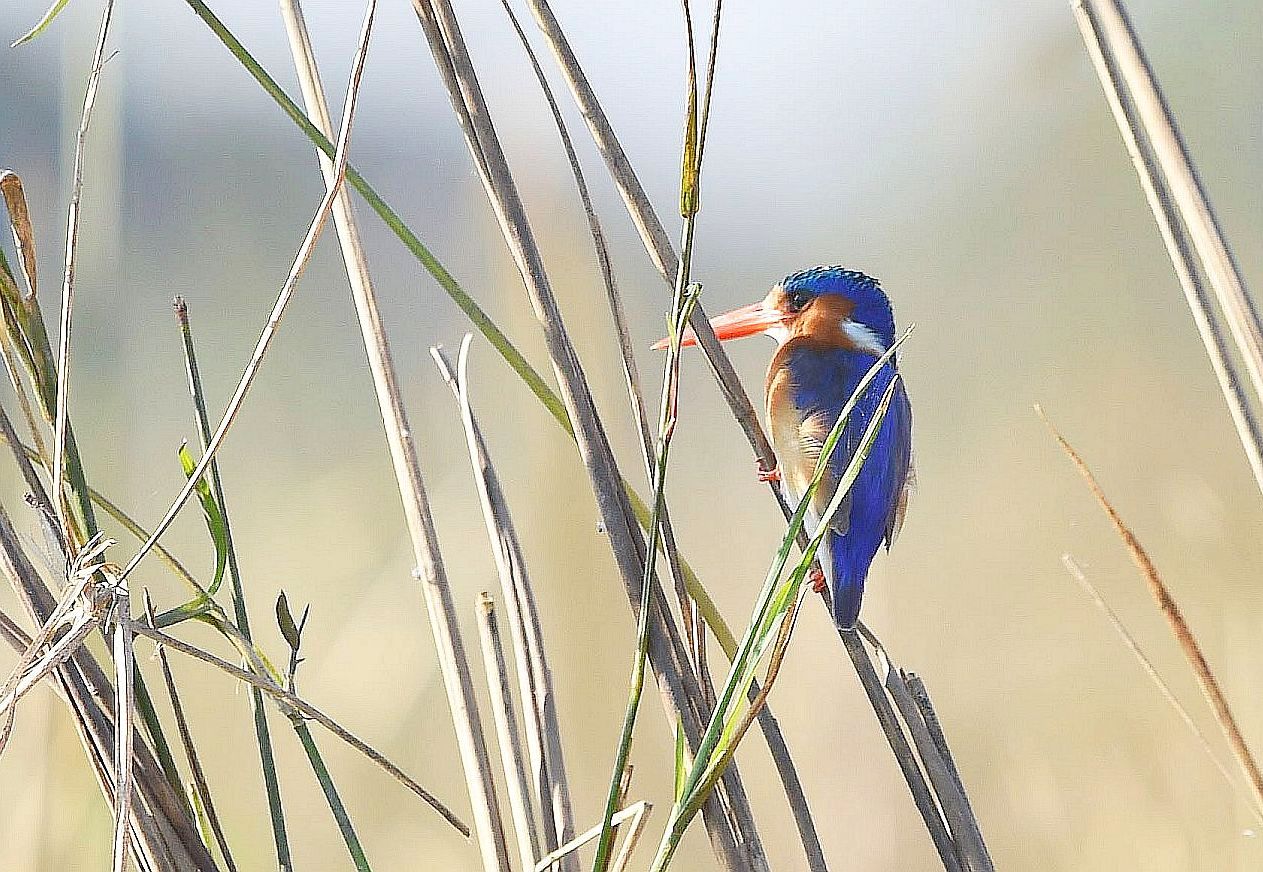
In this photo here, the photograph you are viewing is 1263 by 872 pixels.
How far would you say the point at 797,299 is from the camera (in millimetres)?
386

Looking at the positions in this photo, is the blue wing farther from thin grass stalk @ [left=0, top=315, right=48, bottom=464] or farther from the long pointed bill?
thin grass stalk @ [left=0, top=315, right=48, bottom=464]

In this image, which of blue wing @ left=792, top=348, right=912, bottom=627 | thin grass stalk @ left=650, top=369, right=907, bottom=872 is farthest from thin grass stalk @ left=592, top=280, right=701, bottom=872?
blue wing @ left=792, top=348, right=912, bottom=627

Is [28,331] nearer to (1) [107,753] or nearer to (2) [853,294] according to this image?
(1) [107,753]

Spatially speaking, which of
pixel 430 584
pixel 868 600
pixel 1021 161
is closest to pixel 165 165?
pixel 1021 161

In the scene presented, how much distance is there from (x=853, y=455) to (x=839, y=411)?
0.05 feet

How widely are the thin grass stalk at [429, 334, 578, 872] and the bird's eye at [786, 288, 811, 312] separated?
13cm

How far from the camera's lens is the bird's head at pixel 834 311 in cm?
36

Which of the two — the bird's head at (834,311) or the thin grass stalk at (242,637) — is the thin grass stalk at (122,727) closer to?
the thin grass stalk at (242,637)

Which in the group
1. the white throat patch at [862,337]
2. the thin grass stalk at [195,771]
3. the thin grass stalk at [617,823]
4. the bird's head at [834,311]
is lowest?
the thin grass stalk at [617,823]

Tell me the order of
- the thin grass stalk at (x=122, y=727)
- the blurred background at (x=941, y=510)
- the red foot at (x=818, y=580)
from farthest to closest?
the blurred background at (x=941, y=510)
the red foot at (x=818, y=580)
the thin grass stalk at (x=122, y=727)

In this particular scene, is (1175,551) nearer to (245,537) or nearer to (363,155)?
(245,537)

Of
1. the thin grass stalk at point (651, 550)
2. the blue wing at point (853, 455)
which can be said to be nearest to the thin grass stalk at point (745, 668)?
the thin grass stalk at point (651, 550)

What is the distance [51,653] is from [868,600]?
600mm

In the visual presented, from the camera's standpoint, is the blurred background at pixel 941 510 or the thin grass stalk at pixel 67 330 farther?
the blurred background at pixel 941 510
